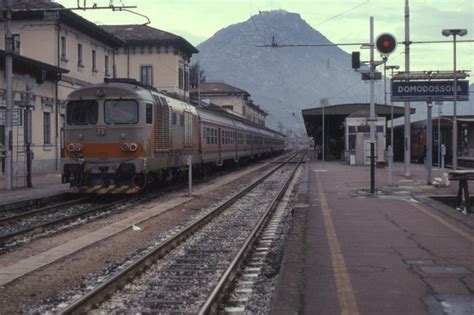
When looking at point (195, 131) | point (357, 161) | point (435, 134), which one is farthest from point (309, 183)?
point (435, 134)

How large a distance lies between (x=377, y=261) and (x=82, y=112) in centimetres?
1218

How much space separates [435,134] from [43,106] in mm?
27495

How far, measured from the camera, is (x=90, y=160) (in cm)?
1834

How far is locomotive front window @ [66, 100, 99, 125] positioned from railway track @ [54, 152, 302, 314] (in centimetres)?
628

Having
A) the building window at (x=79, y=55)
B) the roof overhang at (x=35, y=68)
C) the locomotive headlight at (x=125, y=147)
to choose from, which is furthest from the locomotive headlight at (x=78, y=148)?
the building window at (x=79, y=55)

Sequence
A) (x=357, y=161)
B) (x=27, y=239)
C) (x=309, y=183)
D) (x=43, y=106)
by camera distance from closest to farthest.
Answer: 1. (x=27, y=239)
2. (x=309, y=183)
3. (x=43, y=106)
4. (x=357, y=161)

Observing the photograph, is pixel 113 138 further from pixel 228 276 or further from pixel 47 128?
pixel 47 128

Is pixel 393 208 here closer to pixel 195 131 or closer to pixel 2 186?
pixel 195 131

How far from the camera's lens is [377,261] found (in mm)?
8727

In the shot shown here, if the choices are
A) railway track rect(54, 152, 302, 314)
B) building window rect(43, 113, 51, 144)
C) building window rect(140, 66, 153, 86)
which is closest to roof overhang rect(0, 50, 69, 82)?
building window rect(43, 113, 51, 144)

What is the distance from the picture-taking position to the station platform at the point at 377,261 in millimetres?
6449

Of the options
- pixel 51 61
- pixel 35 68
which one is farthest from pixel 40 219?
pixel 51 61

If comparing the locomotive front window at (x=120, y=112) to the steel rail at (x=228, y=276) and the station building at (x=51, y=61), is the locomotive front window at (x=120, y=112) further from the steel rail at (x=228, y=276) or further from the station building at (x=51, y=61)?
the steel rail at (x=228, y=276)

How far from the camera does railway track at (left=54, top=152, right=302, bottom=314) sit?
686 centimetres
